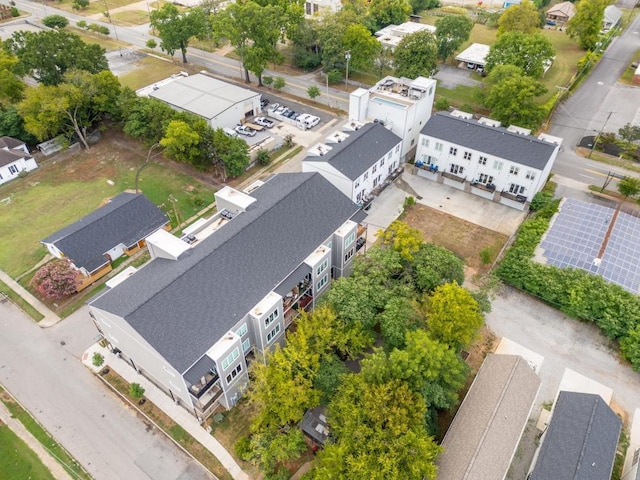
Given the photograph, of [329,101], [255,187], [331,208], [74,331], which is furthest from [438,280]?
[329,101]

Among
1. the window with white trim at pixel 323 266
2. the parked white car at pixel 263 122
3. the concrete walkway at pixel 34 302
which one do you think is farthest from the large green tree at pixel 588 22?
the concrete walkway at pixel 34 302

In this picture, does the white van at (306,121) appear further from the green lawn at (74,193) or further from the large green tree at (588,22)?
the large green tree at (588,22)

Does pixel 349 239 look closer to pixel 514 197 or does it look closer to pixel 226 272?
pixel 226 272

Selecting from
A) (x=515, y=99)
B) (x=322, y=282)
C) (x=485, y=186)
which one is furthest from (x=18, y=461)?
(x=515, y=99)

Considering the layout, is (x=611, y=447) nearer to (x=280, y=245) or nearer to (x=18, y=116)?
(x=280, y=245)

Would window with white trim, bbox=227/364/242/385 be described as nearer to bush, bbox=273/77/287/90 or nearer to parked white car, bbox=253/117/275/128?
parked white car, bbox=253/117/275/128

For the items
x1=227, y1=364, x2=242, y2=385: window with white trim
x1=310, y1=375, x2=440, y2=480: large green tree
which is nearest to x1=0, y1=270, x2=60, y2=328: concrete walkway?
x1=227, y1=364, x2=242, y2=385: window with white trim
